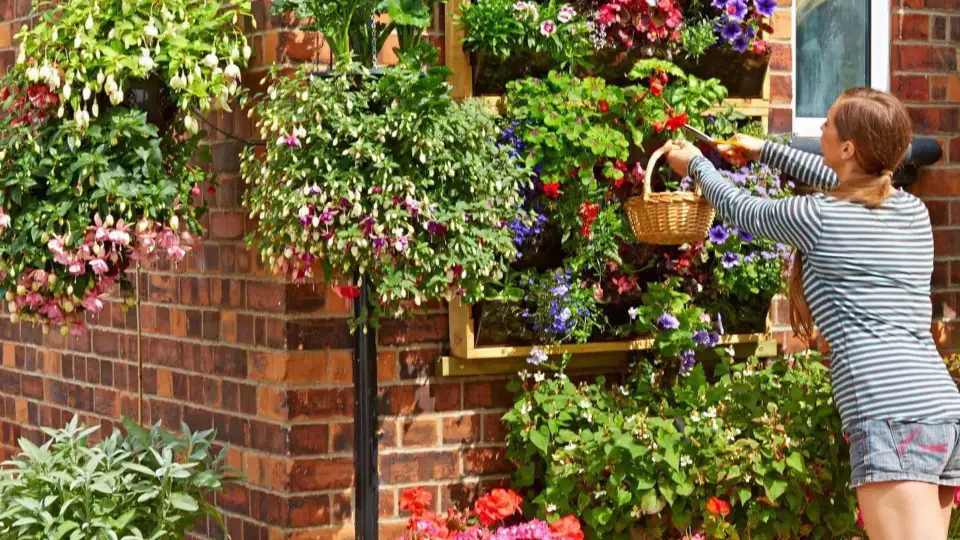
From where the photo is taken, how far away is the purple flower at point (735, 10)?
468 centimetres

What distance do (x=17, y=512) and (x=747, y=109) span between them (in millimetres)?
2522

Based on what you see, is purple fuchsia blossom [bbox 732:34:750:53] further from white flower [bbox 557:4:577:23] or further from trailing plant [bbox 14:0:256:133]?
trailing plant [bbox 14:0:256:133]

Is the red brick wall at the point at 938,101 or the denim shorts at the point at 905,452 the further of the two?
the red brick wall at the point at 938,101

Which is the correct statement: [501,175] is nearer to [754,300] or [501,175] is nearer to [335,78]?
[335,78]

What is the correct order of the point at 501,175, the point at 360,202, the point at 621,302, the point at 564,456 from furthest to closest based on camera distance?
the point at 621,302, the point at 564,456, the point at 501,175, the point at 360,202

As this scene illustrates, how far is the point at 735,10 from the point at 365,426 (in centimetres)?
176

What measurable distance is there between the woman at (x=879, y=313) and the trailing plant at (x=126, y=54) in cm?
147

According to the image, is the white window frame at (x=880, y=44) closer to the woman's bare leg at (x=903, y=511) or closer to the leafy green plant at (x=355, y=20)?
the leafy green plant at (x=355, y=20)

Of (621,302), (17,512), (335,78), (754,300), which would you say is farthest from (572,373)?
(17,512)

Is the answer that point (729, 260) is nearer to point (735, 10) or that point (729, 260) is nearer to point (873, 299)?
point (735, 10)

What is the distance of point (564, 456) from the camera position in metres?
4.40

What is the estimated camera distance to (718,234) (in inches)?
183

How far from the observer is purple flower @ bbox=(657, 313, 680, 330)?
463 centimetres

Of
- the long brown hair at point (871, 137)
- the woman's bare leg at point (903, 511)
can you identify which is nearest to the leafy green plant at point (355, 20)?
the long brown hair at point (871, 137)
